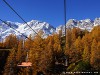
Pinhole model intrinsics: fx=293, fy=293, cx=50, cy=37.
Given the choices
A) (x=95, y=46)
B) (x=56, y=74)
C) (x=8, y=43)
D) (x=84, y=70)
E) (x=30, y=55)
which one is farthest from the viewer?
(x=8, y=43)

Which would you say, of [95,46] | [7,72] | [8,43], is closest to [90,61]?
[95,46]

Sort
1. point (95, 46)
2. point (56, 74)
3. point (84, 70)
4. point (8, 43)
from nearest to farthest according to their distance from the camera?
1. point (84, 70)
2. point (56, 74)
3. point (95, 46)
4. point (8, 43)

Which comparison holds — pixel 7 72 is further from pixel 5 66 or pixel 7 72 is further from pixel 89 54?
pixel 89 54

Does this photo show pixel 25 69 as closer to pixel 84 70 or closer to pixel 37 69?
pixel 37 69

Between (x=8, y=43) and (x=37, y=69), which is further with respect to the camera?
(x=8, y=43)

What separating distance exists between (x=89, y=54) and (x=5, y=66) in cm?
2826

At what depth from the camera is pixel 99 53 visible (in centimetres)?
9375

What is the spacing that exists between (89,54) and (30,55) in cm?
1959

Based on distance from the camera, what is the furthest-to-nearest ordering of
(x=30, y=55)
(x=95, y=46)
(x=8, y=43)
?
(x=8, y=43), (x=95, y=46), (x=30, y=55)

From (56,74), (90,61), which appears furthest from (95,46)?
(56,74)

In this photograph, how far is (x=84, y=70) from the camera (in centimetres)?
7825

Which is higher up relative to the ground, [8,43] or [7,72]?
[8,43]

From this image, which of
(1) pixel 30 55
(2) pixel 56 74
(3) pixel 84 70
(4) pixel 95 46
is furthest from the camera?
(4) pixel 95 46

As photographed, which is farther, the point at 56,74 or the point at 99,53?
the point at 99,53
